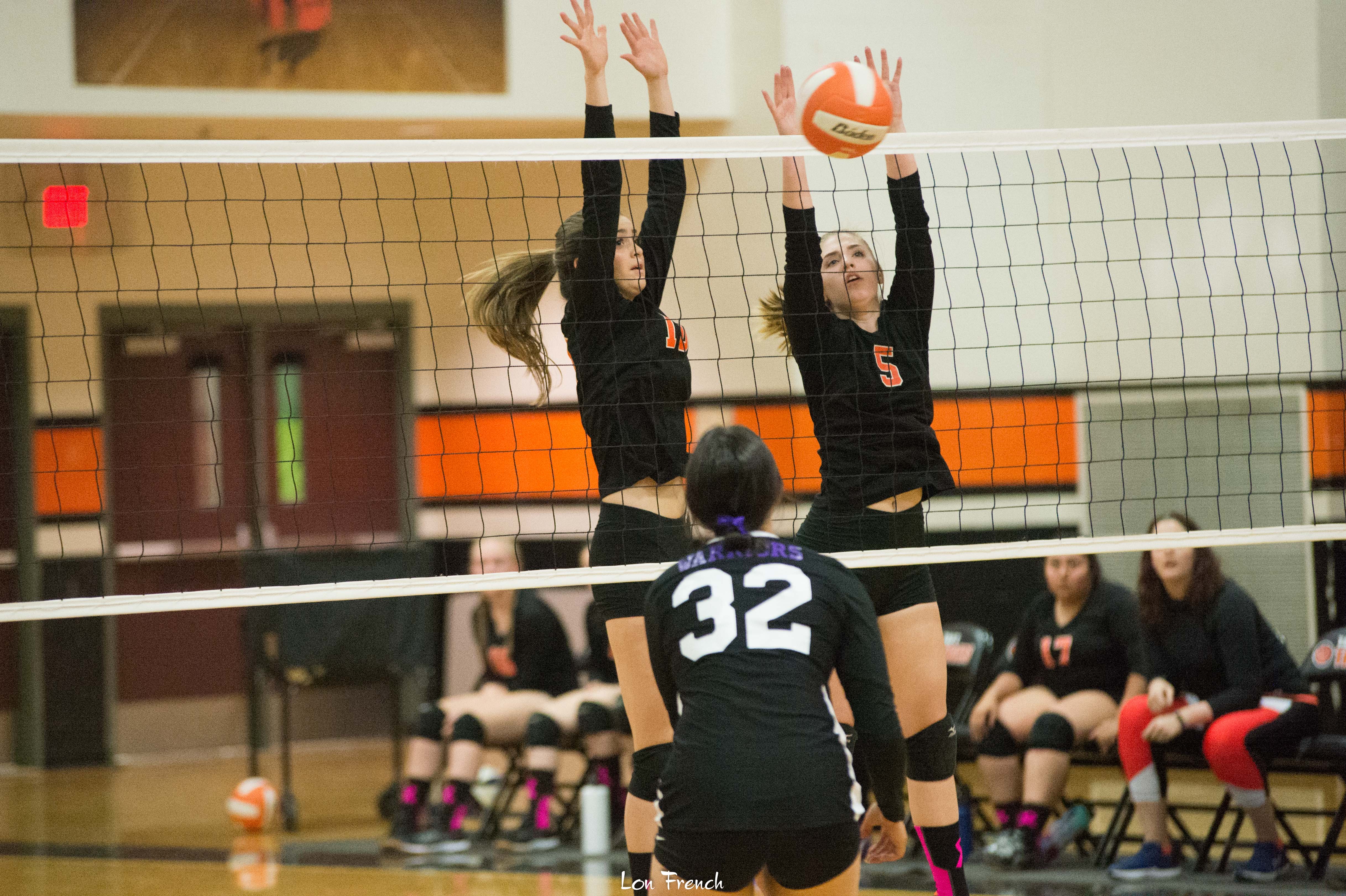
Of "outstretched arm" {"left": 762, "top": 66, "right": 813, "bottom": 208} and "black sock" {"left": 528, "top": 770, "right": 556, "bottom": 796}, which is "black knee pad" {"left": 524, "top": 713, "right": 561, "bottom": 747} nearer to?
"black sock" {"left": 528, "top": 770, "right": 556, "bottom": 796}

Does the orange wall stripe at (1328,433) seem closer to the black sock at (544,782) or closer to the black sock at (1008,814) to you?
the black sock at (1008,814)

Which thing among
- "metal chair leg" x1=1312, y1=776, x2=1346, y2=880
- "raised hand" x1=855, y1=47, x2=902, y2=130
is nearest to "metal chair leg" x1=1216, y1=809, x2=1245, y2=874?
"metal chair leg" x1=1312, y1=776, x2=1346, y2=880

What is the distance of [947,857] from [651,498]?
1.21m

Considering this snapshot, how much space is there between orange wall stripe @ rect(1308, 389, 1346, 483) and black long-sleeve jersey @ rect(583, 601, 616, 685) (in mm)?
3527

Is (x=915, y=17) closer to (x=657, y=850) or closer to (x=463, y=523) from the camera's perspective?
(x=463, y=523)

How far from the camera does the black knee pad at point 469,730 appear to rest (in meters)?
5.98

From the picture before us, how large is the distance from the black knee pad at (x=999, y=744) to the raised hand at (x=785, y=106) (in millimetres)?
2683

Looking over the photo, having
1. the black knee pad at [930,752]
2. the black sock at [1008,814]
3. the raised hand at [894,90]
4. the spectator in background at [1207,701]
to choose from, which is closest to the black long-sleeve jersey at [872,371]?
the raised hand at [894,90]

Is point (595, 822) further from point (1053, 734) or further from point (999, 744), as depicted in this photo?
point (1053, 734)

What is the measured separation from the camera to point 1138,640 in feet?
17.6

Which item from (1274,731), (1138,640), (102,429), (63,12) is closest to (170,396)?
(102,429)

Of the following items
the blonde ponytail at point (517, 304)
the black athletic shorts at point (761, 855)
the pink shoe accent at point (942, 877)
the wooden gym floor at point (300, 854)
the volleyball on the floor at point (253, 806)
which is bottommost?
the wooden gym floor at point (300, 854)

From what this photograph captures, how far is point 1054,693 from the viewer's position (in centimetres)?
546

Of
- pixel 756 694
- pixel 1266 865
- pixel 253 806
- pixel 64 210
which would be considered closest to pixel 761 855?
pixel 756 694
